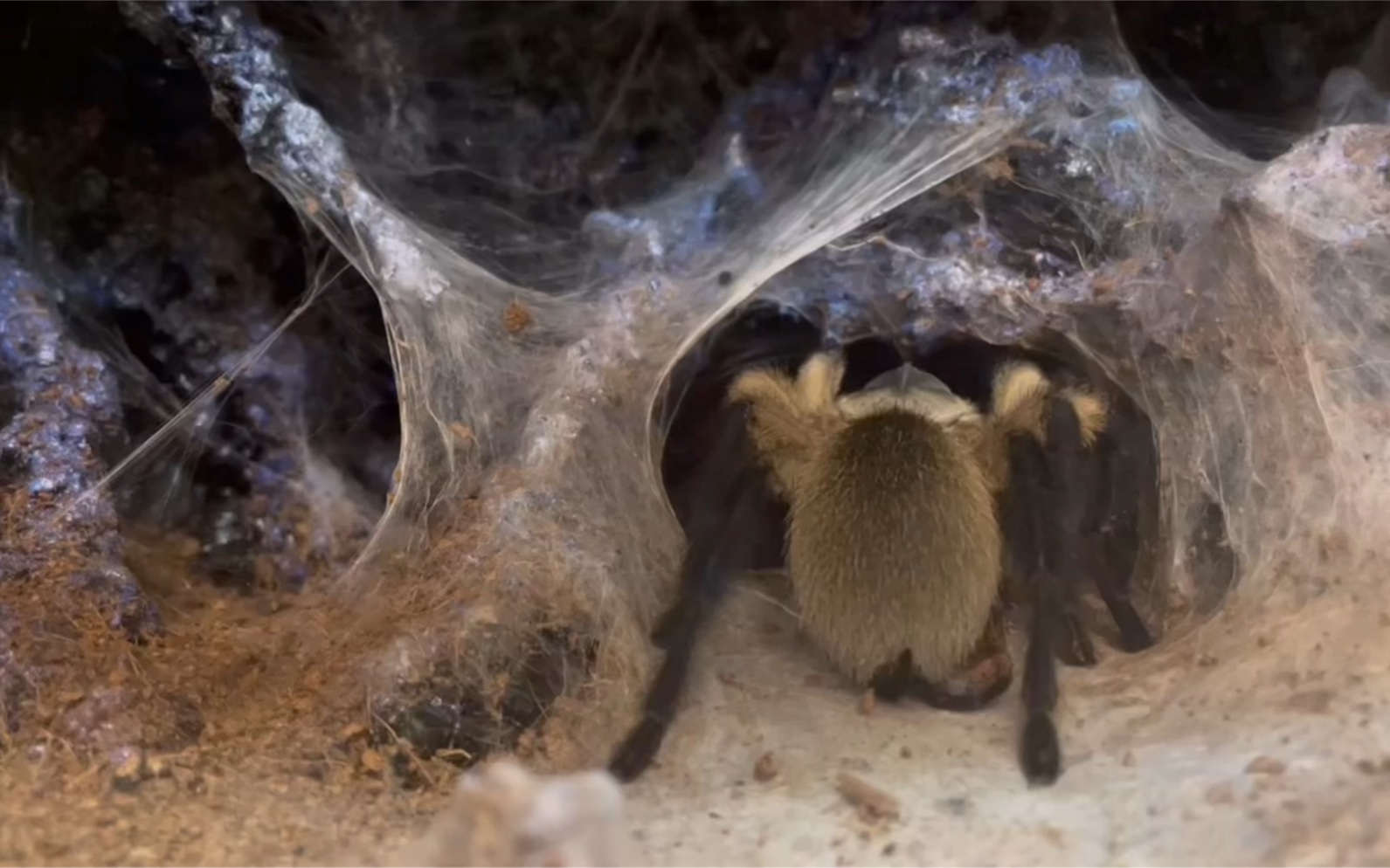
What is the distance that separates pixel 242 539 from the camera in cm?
142

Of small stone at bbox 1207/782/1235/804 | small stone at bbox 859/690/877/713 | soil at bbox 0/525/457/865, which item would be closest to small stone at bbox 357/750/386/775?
soil at bbox 0/525/457/865

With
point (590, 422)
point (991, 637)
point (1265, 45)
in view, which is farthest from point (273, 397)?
point (1265, 45)

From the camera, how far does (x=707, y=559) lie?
118 cm

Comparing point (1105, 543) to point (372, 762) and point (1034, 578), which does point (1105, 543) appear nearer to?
point (1034, 578)

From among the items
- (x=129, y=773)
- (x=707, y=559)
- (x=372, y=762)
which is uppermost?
(x=707, y=559)

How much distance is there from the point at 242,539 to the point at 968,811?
36.0 inches

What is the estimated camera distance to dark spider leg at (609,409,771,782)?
1097 mm

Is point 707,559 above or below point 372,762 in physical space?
above

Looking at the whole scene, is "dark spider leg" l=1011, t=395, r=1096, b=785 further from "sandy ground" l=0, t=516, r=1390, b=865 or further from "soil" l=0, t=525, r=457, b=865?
"soil" l=0, t=525, r=457, b=865

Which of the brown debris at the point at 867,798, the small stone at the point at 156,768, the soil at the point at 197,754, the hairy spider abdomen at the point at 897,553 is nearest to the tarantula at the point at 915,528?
the hairy spider abdomen at the point at 897,553

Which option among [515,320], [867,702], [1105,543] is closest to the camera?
[867,702]

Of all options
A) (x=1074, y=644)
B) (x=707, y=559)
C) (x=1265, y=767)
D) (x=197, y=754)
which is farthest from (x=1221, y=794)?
(x=197, y=754)

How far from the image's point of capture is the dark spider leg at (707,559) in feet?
3.60

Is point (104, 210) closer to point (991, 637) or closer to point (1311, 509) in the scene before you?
point (991, 637)
